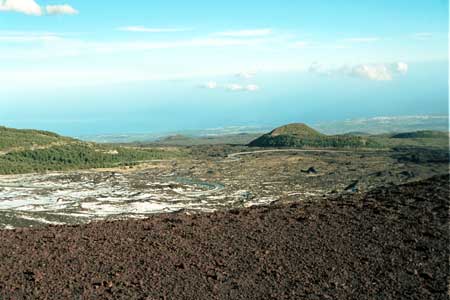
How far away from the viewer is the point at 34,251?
18.8m

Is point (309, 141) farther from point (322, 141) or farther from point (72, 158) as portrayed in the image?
point (72, 158)

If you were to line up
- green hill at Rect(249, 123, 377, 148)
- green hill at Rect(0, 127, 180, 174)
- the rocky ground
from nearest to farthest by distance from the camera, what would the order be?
the rocky ground < green hill at Rect(0, 127, 180, 174) < green hill at Rect(249, 123, 377, 148)

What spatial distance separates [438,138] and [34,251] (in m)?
164

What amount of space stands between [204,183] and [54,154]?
142 ft

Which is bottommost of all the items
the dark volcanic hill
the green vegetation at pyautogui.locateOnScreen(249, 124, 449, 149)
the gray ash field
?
the gray ash field

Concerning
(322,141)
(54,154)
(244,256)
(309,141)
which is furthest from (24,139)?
(244,256)

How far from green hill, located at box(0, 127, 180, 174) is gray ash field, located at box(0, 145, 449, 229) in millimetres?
6469

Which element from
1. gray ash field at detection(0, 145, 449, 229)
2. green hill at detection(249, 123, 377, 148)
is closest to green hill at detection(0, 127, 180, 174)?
gray ash field at detection(0, 145, 449, 229)

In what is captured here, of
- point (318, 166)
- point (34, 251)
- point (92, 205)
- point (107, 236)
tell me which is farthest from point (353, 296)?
point (318, 166)

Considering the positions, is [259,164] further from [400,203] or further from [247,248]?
[247,248]

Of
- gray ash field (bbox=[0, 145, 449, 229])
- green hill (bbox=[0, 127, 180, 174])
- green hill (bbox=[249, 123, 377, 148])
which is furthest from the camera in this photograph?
green hill (bbox=[249, 123, 377, 148])

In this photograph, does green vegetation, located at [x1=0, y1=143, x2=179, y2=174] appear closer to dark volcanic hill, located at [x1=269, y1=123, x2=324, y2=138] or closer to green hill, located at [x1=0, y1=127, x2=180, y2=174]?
green hill, located at [x1=0, y1=127, x2=180, y2=174]

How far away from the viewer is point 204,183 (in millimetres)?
76125

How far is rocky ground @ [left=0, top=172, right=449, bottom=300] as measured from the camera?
51.7ft
